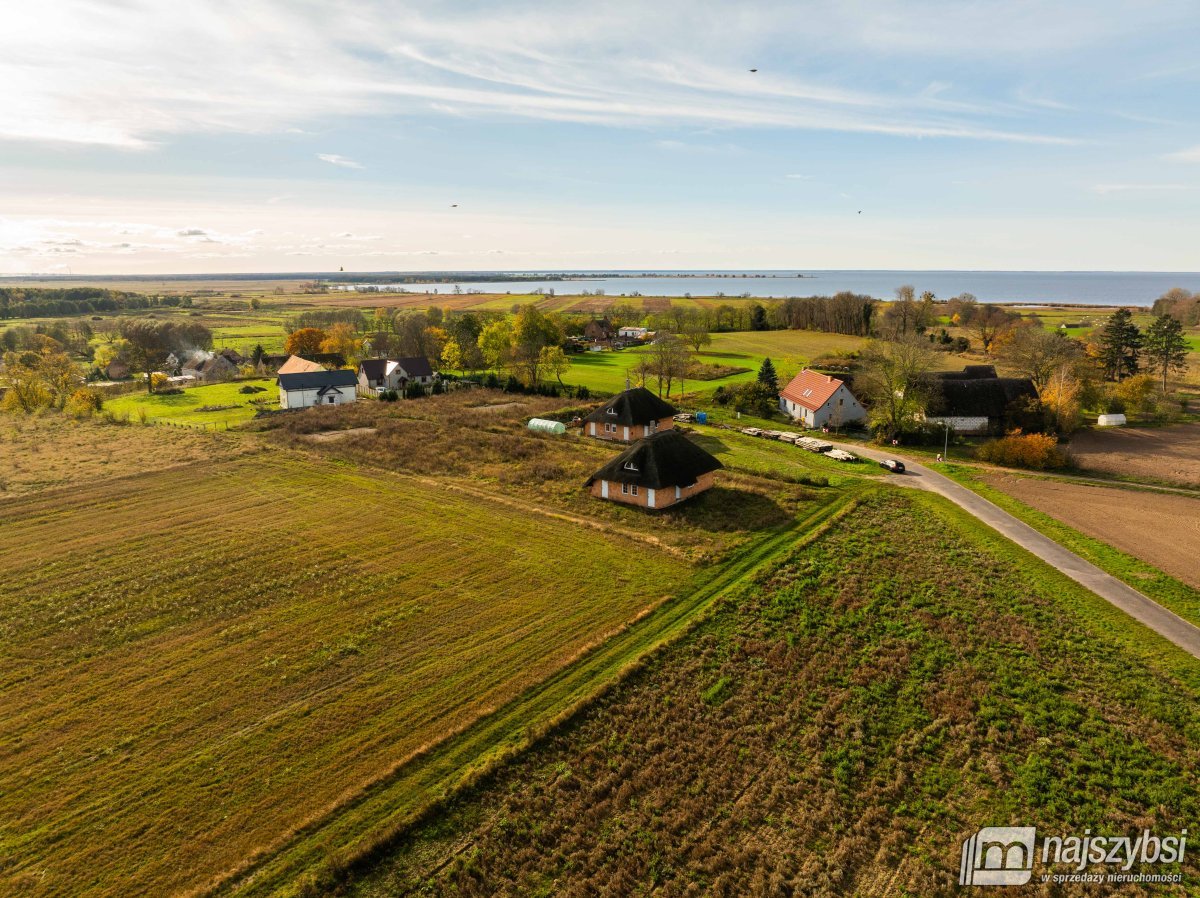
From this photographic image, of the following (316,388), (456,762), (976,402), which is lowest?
(456,762)

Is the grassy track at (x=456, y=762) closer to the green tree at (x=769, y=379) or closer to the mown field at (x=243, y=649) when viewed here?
the mown field at (x=243, y=649)

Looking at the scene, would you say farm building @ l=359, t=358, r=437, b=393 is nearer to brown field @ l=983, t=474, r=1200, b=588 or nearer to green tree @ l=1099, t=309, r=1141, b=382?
brown field @ l=983, t=474, r=1200, b=588

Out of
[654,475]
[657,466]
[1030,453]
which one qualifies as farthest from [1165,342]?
[654,475]

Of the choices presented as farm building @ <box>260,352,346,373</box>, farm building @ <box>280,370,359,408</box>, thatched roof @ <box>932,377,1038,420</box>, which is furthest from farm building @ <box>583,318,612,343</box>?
thatched roof @ <box>932,377,1038,420</box>

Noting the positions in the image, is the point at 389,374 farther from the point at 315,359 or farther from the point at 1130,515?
the point at 1130,515

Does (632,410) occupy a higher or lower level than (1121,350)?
lower

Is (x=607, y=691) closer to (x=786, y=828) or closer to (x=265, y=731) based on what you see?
(x=786, y=828)

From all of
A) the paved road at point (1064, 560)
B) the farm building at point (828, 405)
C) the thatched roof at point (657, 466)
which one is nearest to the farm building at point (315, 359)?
the thatched roof at point (657, 466)
